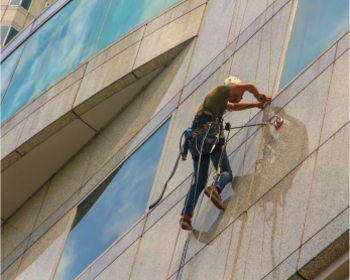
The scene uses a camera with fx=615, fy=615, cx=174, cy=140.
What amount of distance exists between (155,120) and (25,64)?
5.43 meters

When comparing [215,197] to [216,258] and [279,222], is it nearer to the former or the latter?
[216,258]

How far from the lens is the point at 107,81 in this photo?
1167cm

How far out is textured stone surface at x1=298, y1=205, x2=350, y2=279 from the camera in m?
5.20

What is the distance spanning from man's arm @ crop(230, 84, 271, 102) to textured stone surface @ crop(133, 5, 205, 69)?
3941 mm

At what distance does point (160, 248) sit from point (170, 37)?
4.74 meters

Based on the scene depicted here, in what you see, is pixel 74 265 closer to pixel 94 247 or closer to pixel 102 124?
pixel 94 247

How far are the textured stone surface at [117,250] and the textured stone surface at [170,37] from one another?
3.65m

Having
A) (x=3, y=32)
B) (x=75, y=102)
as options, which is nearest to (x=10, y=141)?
(x=75, y=102)

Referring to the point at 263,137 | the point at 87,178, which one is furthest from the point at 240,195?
the point at 87,178

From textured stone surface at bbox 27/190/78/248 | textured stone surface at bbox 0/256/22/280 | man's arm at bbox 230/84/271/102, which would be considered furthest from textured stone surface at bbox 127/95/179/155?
textured stone surface at bbox 0/256/22/280

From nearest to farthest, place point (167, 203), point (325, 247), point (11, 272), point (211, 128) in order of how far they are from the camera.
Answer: point (325, 247), point (211, 128), point (167, 203), point (11, 272)

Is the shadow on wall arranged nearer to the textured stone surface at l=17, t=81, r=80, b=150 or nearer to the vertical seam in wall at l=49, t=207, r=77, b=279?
the vertical seam in wall at l=49, t=207, r=77, b=279

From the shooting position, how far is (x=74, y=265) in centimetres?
1016

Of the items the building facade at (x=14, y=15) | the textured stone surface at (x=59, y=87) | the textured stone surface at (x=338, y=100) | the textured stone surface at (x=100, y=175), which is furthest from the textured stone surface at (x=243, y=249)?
the building facade at (x=14, y=15)
